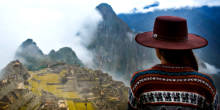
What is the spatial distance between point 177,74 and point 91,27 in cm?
675

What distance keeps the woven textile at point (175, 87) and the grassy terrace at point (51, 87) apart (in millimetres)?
3969

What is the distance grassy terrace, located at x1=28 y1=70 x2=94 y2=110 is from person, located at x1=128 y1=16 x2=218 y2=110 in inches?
154

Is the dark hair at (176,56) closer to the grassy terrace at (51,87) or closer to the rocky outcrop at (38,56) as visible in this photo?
the grassy terrace at (51,87)

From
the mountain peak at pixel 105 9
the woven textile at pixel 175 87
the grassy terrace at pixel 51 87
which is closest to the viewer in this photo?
the woven textile at pixel 175 87

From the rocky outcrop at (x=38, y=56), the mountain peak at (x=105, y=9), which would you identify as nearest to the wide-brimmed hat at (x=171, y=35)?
the rocky outcrop at (x=38, y=56)

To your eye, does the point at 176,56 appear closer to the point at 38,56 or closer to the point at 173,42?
the point at 173,42

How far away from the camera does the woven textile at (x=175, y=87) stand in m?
1.12

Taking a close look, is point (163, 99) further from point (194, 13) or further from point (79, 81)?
point (194, 13)

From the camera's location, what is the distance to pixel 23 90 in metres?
4.59

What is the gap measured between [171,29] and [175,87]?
370 millimetres

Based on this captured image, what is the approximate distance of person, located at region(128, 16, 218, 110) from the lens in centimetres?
112

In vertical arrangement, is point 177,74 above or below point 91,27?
below

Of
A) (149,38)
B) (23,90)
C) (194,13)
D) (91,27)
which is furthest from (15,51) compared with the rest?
(194,13)

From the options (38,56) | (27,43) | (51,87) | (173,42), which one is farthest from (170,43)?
(38,56)
